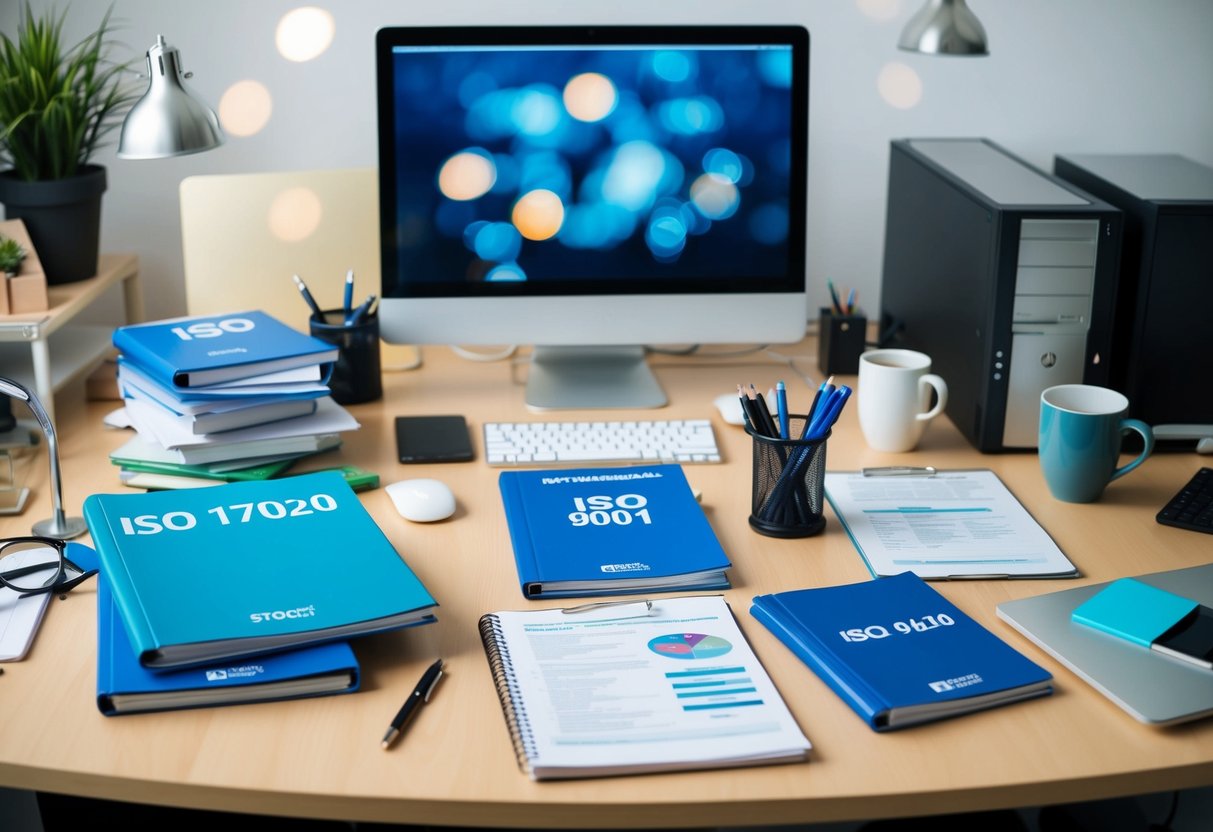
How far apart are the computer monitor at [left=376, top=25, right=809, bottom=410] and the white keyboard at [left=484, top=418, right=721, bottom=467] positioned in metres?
0.09

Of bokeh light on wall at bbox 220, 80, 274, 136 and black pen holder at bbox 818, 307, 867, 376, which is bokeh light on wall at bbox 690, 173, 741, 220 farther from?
bokeh light on wall at bbox 220, 80, 274, 136

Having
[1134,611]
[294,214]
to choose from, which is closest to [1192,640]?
[1134,611]

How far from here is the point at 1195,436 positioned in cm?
143

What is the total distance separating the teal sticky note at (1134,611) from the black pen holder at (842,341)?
646 millimetres

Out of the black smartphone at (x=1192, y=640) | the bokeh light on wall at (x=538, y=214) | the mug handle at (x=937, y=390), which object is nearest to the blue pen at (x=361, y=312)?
the bokeh light on wall at (x=538, y=214)

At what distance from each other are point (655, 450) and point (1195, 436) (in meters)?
0.64

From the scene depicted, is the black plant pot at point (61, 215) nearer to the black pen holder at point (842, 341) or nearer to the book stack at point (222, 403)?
the book stack at point (222, 403)

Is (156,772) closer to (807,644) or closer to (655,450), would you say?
(807,644)

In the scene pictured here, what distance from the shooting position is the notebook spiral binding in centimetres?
87

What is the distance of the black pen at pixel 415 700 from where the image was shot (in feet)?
2.92

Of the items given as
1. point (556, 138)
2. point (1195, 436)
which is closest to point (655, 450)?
point (556, 138)

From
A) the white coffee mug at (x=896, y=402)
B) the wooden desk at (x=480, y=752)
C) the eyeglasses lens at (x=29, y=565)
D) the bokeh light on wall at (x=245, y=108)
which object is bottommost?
the wooden desk at (x=480, y=752)

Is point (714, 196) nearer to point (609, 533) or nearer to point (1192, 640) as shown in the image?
point (609, 533)

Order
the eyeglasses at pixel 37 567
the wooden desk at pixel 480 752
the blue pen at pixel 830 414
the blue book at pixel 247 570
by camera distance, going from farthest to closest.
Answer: the blue pen at pixel 830 414 → the eyeglasses at pixel 37 567 → the blue book at pixel 247 570 → the wooden desk at pixel 480 752
